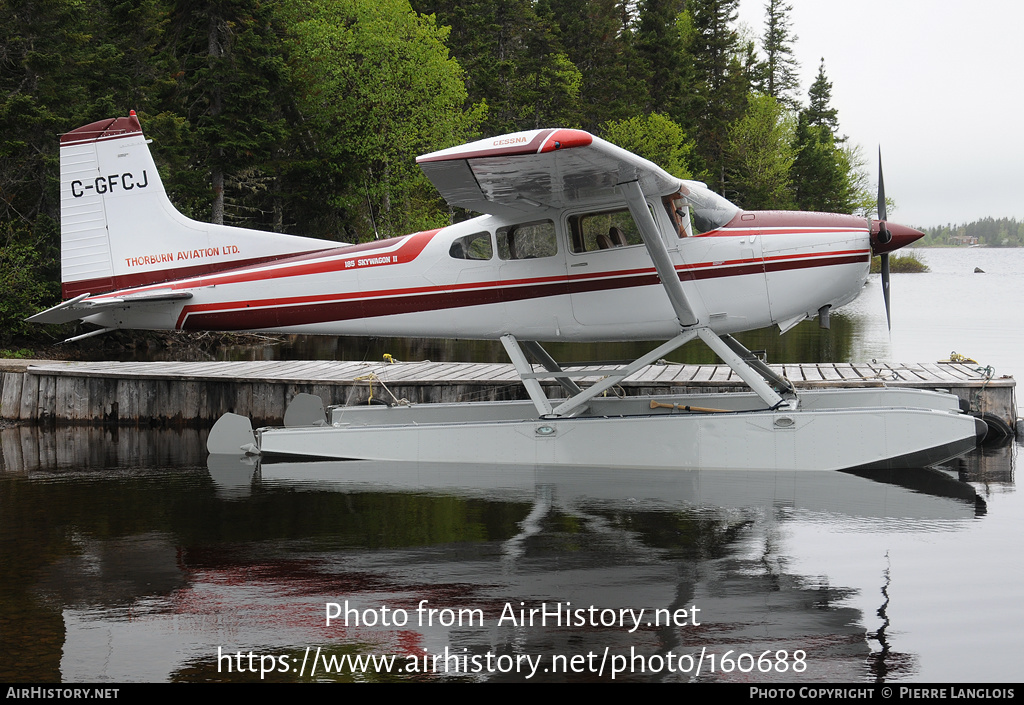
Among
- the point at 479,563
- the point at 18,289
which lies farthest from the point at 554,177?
the point at 18,289

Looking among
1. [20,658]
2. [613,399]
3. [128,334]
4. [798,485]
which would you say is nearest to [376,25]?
[128,334]

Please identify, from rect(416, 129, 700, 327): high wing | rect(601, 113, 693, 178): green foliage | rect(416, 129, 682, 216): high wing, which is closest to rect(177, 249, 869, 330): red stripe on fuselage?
rect(416, 129, 700, 327): high wing

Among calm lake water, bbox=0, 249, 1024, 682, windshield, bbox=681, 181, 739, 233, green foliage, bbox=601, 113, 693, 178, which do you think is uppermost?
green foliage, bbox=601, 113, 693, 178

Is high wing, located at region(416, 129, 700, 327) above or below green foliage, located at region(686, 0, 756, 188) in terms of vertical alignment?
below

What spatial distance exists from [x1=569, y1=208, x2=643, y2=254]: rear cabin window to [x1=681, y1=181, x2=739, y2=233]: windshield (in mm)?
576

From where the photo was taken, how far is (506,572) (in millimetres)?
5512

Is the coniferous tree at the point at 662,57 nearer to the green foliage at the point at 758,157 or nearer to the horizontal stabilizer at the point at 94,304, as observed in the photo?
the green foliage at the point at 758,157

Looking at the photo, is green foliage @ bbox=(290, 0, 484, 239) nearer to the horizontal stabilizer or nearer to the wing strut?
the horizontal stabilizer

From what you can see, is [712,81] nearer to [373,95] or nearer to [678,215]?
[373,95]

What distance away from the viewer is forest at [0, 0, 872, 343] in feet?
73.3

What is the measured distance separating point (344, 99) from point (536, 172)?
28839 mm

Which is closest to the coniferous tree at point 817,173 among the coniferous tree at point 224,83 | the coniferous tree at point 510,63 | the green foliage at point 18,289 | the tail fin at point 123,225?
the coniferous tree at point 510,63

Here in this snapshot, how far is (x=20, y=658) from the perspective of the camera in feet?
14.0

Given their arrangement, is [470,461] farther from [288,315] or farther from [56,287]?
[56,287]
